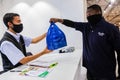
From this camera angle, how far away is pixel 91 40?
1968mm

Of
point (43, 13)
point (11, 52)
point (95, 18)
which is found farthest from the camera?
point (43, 13)

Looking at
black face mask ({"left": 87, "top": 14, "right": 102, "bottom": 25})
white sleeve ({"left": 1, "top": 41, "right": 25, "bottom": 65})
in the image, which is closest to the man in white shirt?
white sleeve ({"left": 1, "top": 41, "right": 25, "bottom": 65})

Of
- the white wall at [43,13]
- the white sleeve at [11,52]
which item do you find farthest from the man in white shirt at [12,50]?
the white wall at [43,13]

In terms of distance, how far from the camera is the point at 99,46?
1.91 metres

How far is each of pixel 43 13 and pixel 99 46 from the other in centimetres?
265

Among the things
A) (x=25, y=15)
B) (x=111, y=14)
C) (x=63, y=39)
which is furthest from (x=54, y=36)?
(x=25, y=15)

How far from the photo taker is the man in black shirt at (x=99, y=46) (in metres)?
1.85

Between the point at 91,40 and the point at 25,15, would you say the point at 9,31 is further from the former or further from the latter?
the point at 25,15

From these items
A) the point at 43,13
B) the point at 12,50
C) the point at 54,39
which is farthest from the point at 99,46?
the point at 43,13

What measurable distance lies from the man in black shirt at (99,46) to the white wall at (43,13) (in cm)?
202

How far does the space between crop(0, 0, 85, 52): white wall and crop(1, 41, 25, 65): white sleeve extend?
7.72 ft

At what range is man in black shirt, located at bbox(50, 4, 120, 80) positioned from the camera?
1.85m

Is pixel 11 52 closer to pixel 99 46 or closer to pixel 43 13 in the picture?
pixel 99 46

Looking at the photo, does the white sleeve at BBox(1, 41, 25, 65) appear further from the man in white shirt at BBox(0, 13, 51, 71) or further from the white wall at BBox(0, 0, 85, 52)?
the white wall at BBox(0, 0, 85, 52)
